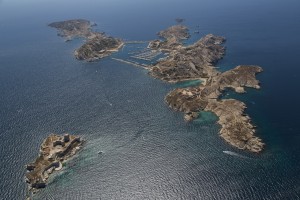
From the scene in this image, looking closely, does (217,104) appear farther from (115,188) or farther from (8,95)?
(8,95)

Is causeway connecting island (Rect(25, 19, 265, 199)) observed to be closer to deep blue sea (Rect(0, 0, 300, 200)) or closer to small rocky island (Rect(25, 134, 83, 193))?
small rocky island (Rect(25, 134, 83, 193))

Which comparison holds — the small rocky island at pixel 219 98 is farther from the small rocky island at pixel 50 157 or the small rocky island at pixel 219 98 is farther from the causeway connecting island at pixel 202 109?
the small rocky island at pixel 50 157

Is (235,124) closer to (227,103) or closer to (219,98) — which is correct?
(227,103)

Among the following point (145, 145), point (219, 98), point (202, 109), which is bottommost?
point (145, 145)

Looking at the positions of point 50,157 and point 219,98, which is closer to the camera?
point 50,157

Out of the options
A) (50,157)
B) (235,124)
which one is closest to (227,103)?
(235,124)

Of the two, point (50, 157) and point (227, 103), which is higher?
point (227, 103)

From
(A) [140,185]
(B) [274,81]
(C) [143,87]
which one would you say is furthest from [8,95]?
(B) [274,81]

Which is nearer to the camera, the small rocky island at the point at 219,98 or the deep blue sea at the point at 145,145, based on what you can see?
the deep blue sea at the point at 145,145

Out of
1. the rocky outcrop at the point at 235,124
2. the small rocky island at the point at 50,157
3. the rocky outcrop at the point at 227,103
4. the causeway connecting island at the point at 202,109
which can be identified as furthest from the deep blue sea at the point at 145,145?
the rocky outcrop at the point at 227,103
